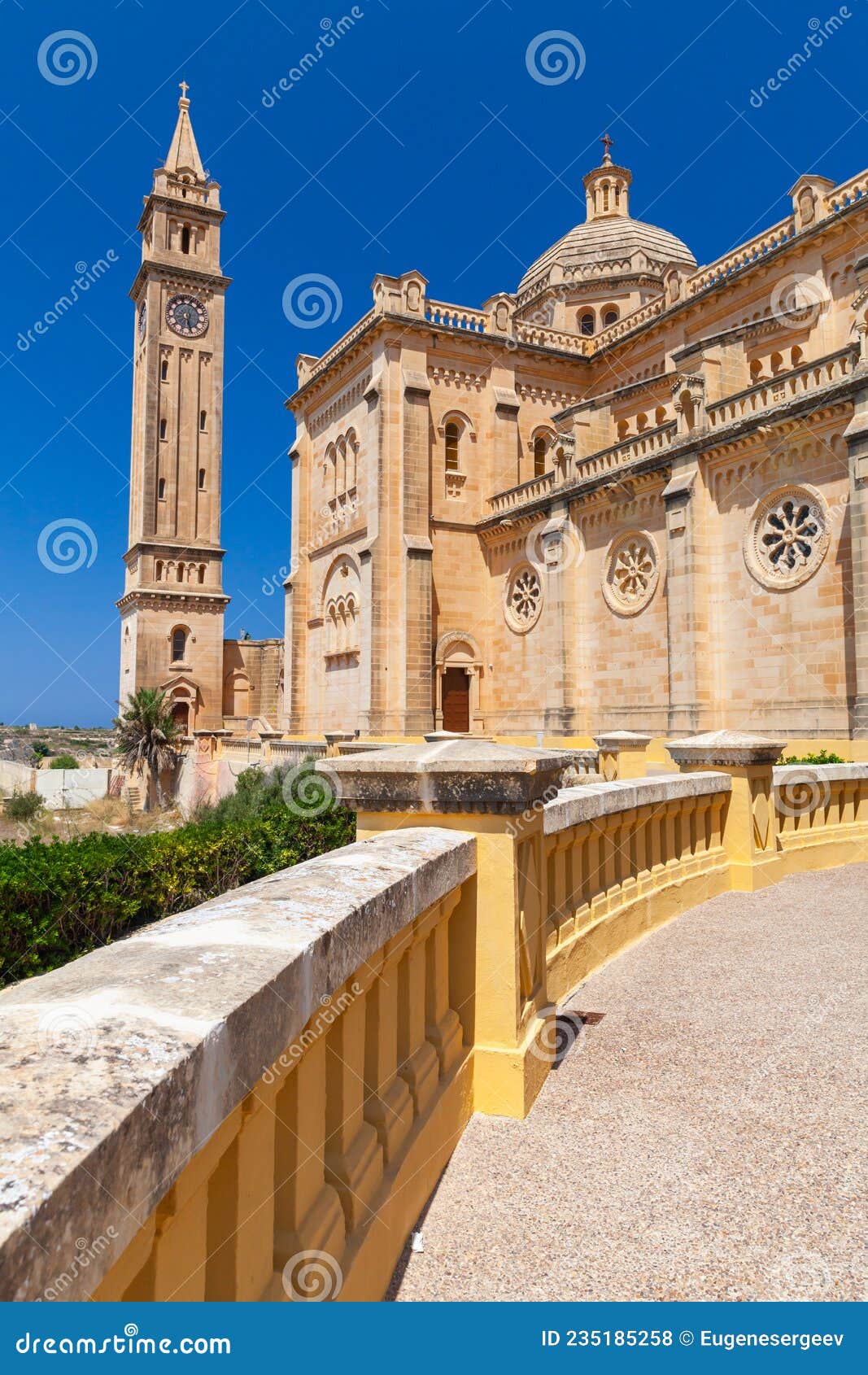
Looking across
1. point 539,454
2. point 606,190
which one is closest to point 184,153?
point 606,190

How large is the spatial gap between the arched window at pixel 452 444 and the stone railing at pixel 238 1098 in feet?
79.9

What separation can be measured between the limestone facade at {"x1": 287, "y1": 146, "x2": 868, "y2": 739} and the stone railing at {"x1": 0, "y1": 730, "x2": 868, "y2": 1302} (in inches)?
463

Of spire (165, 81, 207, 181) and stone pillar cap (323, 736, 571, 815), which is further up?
spire (165, 81, 207, 181)

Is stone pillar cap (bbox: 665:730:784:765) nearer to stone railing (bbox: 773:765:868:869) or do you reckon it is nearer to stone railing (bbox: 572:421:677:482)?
stone railing (bbox: 773:765:868:869)

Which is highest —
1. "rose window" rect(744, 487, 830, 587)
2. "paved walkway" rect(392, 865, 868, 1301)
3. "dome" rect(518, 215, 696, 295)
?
"dome" rect(518, 215, 696, 295)

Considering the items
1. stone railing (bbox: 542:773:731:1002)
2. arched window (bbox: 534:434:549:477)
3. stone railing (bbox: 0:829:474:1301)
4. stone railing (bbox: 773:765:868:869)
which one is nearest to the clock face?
arched window (bbox: 534:434:549:477)

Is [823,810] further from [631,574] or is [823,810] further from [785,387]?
[631,574]

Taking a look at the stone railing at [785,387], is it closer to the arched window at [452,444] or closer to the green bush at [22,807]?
the arched window at [452,444]

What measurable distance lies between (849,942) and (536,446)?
23764 millimetres

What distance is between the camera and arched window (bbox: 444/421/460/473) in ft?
86.0

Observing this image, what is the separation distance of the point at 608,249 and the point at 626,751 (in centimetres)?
2494

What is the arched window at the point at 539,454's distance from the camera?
27.6 m

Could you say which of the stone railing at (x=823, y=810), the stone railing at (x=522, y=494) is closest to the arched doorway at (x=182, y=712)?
the stone railing at (x=522, y=494)

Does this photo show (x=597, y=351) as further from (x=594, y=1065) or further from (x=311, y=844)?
(x=594, y=1065)
